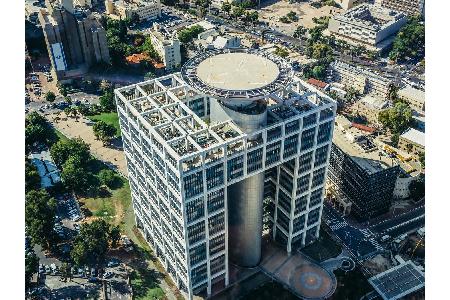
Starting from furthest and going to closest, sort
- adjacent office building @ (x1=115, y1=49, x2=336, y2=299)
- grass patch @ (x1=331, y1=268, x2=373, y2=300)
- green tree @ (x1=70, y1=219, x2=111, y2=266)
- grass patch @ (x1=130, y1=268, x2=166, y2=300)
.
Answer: green tree @ (x1=70, y1=219, x2=111, y2=266), grass patch @ (x1=130, y1=268, x2=166, y2=300), grass patch @ (x1=331, y1=268, x2=373, y2=300), adjacent office building @ (x1=115, y1=49, x2=336, y2=299)

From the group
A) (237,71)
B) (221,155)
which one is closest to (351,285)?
(221,155)

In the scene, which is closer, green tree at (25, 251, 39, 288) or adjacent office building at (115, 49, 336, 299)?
adjacent office building at (115, 49, 336, 299)

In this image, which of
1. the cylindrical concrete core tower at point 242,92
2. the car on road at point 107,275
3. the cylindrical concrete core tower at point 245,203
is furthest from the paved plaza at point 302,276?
the car on road at point 107,275

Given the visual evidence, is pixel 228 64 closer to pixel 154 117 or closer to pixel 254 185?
pixel 154 117

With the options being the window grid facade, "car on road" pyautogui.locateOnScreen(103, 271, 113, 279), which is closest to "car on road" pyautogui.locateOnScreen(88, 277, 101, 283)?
"car on road" pyautogui.locateOnScreen(103, 271, 113, 279)

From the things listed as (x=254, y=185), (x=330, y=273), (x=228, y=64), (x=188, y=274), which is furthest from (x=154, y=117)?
(x=330, y=273)

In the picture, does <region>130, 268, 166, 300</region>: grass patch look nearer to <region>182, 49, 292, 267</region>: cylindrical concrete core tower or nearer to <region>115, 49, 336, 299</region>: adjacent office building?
<region>115, 49, 336, 299</region>: adjacent office building

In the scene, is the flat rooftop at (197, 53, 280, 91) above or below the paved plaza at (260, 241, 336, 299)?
above

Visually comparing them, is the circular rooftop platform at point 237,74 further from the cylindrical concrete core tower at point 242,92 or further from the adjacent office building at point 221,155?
the adjacent office building at point 221,155
